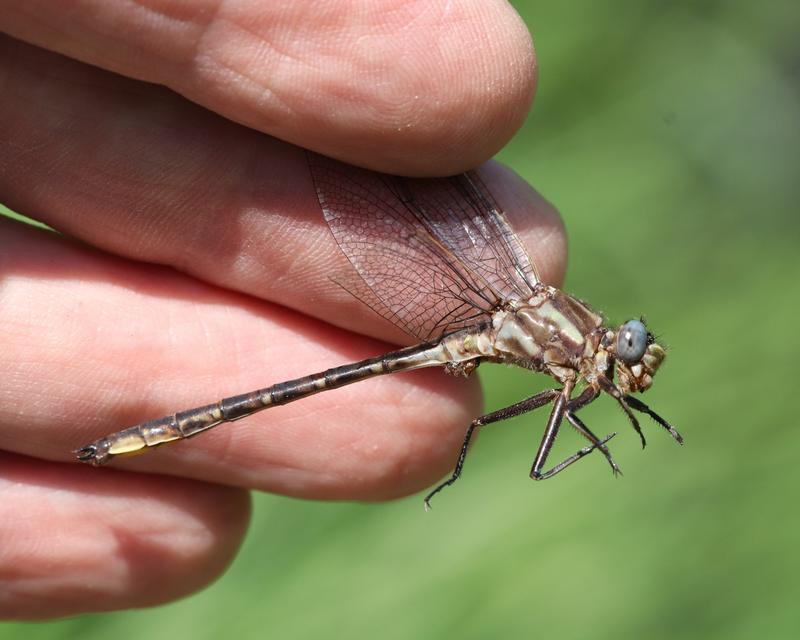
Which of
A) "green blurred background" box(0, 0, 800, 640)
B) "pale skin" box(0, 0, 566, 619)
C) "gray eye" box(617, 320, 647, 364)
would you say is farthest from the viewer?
"green blurred background" box(0, 0, 800, 640)

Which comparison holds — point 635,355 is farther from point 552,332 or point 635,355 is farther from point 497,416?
point 497,416

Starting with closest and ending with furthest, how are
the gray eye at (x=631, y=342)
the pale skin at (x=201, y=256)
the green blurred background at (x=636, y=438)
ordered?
the pale skin at (x=201, y=256)
the gray eye at (x=631, y=342)
the green blurred background at (x=636, y=438)

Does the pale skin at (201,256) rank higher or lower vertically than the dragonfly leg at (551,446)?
higher

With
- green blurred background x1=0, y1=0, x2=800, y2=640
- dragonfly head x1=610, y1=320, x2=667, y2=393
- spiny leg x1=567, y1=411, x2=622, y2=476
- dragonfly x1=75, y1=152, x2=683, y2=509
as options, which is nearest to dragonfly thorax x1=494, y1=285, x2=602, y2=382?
dragonfly x1=75, y1=152, x2=683, y2=509

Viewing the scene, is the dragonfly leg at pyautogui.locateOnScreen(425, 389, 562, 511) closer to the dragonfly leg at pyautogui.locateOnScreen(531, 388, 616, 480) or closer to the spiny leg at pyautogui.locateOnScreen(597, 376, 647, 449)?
the dragonfly leg at pyautogui.locateOnScreen(531, 388, 616, 480)

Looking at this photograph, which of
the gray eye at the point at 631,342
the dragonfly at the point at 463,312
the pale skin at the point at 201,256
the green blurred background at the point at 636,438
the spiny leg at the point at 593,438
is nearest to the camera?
the pale skin at the point at 201,256

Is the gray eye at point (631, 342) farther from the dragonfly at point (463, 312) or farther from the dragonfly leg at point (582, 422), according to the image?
Result: the dragonfly leg at point (582, 422)

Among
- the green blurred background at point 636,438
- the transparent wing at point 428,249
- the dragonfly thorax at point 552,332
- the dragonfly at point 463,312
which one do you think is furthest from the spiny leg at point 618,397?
the green blurred background at point 636,438
